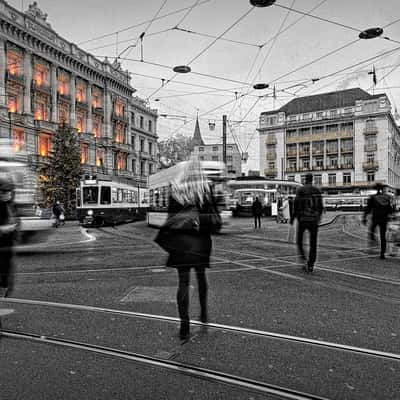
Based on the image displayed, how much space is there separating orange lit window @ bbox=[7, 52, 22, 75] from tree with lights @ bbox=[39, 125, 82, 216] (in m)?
8.55

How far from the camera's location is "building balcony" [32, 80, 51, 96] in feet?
149

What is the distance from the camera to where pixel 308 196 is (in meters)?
8.15

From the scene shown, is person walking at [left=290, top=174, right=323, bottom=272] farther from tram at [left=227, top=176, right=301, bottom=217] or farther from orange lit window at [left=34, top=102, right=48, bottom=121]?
orange lit window at [left=34, top=102, right=48, bottom=121]

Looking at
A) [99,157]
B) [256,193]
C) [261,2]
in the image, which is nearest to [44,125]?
[99,157]

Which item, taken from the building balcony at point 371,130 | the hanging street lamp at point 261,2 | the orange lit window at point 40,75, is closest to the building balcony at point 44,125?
the orange lit window at point 40,75

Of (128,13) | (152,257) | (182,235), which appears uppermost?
(128,13)

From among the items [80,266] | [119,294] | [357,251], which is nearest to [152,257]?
[80,266]

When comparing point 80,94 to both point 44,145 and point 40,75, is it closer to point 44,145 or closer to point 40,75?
point 40,75

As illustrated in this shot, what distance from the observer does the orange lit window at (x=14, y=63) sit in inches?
1663

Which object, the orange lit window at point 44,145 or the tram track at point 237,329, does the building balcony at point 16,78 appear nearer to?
the orange lit window at point 44,145

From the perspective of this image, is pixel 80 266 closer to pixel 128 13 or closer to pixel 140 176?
pixel 128 13

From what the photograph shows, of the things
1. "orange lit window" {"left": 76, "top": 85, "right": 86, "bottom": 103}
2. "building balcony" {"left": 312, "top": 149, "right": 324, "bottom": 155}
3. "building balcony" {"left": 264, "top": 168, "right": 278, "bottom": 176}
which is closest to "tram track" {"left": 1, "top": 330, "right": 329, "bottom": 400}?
"orange lit window" {"left": 76, "top": 85, "right": 86, "bottom": 103}

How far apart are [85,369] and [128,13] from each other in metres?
28.9

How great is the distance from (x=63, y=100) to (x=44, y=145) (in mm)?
7417
